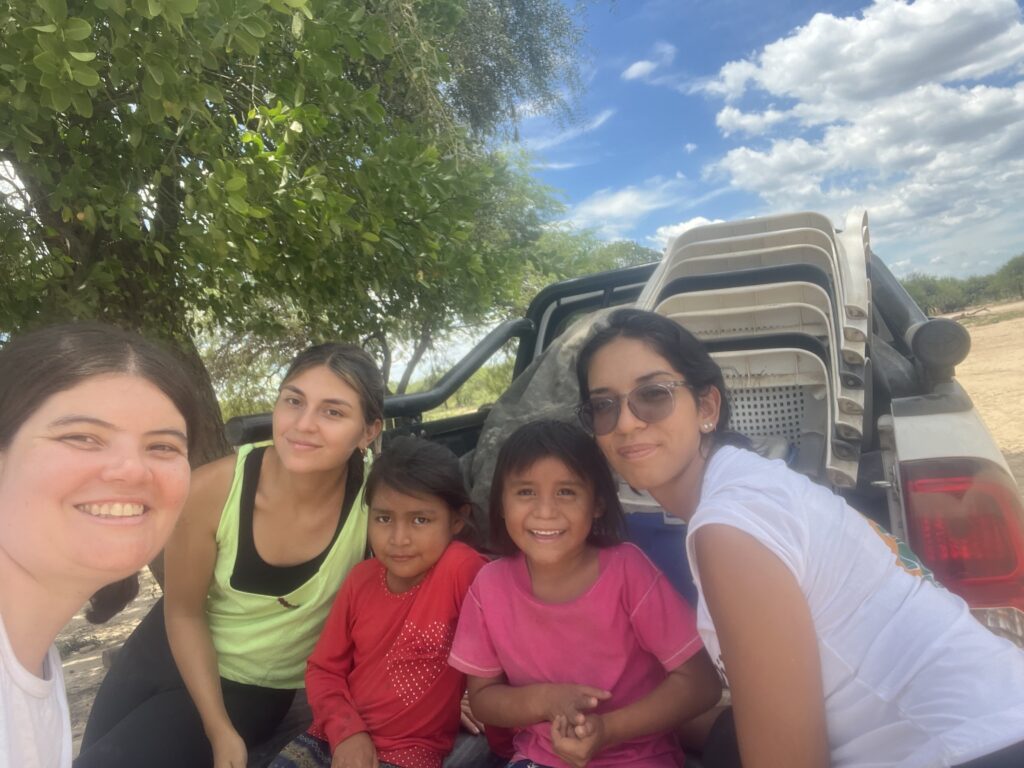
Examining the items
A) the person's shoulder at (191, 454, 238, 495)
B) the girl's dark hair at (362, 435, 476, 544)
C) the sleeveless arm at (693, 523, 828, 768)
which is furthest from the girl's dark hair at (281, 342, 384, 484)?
the sleeveless arm at (693, 523, 828, 768)

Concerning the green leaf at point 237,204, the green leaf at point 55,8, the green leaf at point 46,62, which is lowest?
the green leaf at point 237,204

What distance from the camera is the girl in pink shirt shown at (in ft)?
5.58

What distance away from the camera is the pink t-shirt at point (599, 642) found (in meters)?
1.77

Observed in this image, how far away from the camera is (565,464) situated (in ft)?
6.36

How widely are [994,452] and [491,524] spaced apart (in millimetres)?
1362

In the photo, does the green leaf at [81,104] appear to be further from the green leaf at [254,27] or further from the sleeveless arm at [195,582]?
the sleeveless arm at [195,582]

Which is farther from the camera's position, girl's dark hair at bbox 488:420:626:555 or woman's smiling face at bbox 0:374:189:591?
girl's dark hair at bbox 488:420:626:555

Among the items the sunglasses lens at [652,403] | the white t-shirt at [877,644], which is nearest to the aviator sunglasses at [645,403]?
the sunglasses lens at [652,403]

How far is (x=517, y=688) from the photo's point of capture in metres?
1.79

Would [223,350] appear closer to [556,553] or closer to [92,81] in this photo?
[92,81]

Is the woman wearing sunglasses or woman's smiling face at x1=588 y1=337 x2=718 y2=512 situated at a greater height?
woman's smiling face at x1=588 y1=337 x2=718 y2=512

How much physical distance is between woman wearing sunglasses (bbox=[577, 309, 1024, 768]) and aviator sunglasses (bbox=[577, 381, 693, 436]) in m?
0.23

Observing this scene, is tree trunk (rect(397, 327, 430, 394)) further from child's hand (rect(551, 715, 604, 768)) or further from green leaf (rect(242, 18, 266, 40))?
child's hand (rect(551, 715, 604, 768))

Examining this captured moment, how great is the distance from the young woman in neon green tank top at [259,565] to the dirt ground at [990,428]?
2623 millimetres
